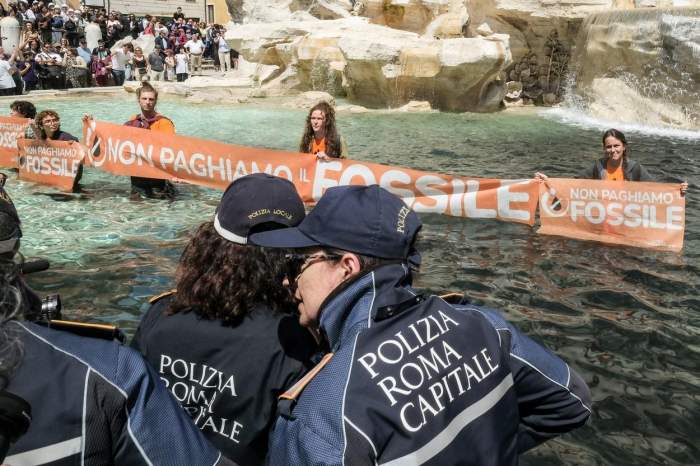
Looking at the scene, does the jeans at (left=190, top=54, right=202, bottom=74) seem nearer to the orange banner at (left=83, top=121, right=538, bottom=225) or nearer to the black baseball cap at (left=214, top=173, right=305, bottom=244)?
the orange banner at (left=83, top=121, right=538, bottom=225)

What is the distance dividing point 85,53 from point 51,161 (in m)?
16.8

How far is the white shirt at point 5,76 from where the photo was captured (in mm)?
18927

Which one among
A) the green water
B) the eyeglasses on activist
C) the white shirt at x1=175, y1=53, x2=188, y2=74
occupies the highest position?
the white shirt at x1=175, y1=53, x2=188, y2=74

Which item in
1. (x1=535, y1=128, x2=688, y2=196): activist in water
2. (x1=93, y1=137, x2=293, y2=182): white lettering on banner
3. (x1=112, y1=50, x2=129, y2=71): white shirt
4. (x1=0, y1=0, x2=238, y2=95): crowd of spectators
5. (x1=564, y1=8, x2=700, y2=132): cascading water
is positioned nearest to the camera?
(x1=535, y1=128, x2=688, y2=196): activist in water

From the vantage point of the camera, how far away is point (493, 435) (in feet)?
5.20

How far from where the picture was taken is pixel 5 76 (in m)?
19.1

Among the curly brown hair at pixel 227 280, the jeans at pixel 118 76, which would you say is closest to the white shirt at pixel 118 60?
the jeans at pixel 118 76

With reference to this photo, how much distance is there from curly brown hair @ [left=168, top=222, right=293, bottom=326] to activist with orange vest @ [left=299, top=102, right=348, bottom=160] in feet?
16.0

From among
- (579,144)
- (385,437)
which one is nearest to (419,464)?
(385,437)

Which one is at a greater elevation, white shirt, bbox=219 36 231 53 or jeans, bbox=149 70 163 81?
white shirt, bbox=219 36 231 53

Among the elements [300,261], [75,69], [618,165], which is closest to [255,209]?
[300,261]

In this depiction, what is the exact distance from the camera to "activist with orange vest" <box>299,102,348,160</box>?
7074mm

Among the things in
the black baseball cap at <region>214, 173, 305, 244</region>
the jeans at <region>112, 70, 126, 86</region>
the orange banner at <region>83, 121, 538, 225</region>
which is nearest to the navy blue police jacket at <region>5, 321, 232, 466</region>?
the black baseball cap at <region>214, 173, 305, 244</region>

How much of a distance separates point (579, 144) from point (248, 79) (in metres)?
15.3
